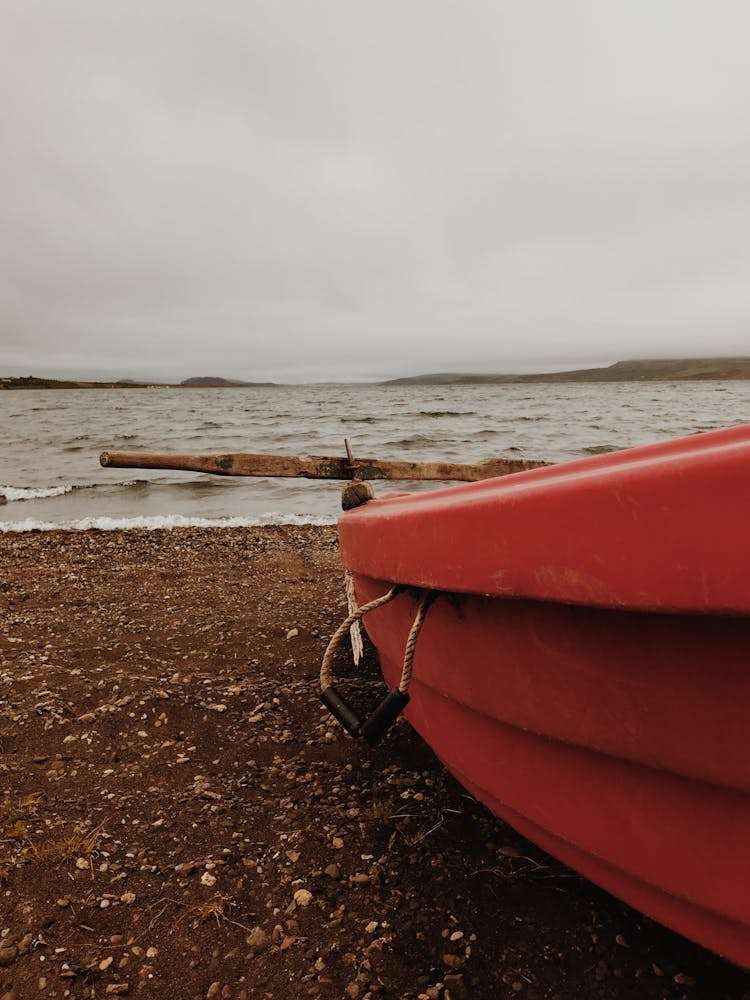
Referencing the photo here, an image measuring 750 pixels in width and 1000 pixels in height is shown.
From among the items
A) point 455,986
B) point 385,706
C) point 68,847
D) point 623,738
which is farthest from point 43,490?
point 623,738

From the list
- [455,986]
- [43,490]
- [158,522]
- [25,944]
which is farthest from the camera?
[43,490]

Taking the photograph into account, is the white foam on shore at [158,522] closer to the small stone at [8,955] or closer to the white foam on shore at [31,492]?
the white foam on shore at [31,492]

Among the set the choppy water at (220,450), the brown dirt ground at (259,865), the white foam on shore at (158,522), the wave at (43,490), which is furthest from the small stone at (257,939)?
the wave at (43,490)

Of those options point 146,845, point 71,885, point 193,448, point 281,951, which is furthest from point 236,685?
point 193,448

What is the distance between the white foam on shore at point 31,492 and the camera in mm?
13661

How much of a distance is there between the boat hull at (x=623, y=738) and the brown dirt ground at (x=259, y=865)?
0.37m

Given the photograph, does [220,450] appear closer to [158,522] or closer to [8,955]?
[158,522]

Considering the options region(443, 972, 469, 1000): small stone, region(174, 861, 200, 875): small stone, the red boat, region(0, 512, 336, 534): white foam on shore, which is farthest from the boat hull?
region(0, 512, 336, 534): white foam on shore

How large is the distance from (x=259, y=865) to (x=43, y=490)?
1438 centimetres

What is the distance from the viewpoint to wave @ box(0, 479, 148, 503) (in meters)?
13.7

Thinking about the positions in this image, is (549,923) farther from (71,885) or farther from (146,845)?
(71,885)

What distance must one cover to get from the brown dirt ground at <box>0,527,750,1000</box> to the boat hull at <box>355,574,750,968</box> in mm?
366

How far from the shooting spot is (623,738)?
1.62 m

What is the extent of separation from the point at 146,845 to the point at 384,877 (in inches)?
43.7
